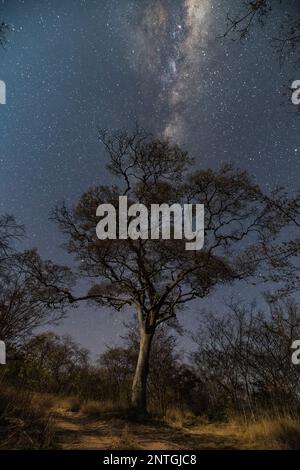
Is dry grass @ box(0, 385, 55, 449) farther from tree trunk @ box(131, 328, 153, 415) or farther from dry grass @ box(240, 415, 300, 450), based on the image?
tree trunk @ box(131, 328, 153, 415)

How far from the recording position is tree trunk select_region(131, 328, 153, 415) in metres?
11.5

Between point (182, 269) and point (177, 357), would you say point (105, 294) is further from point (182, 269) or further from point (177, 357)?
point (177, 357)

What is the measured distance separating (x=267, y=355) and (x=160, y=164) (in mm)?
8704

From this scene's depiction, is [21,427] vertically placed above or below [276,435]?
above

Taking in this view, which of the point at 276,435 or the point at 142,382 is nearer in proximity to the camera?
the point at 276,435

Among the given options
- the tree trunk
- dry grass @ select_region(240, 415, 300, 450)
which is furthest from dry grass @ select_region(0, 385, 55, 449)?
the tree trunk

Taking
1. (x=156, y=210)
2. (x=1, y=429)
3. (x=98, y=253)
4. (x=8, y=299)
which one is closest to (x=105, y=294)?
(x=98, y=253)

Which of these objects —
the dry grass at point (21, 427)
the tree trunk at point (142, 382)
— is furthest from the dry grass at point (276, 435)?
the tree trunk at point (142, 382)

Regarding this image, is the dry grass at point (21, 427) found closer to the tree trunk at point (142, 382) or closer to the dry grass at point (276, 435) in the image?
the dry grass at point (276, 435)

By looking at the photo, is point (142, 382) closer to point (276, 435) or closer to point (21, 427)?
point (276, 435)

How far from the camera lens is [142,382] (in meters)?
12.0

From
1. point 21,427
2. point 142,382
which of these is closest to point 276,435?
point 21,427

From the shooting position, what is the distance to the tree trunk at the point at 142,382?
11.5m

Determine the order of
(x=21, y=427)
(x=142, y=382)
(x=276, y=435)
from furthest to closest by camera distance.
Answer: (x=142, y=382) < (x=276, y=435) < (x=21, y=427)
